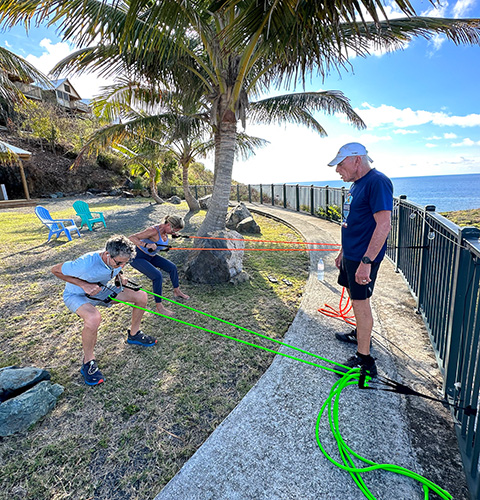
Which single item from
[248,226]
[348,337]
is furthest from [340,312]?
[248,226]

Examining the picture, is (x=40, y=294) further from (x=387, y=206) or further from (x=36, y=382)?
(x=387, y=206)

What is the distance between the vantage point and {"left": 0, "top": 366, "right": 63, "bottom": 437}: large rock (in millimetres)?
2150

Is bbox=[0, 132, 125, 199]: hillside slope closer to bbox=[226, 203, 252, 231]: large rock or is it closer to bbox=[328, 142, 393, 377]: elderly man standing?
bbox=[226, 203, 252, 231]: large rock

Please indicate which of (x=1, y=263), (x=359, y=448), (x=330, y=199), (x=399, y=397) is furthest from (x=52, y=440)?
(x=330, y=199)

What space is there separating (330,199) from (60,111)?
31.4 m

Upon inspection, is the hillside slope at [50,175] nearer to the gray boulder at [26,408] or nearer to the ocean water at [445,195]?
the ocean water at [445,195]

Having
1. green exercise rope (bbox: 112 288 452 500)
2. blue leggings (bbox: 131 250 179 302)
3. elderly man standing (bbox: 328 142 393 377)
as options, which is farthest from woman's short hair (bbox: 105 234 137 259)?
elderly man standing (bbox: 328 142 393 377)

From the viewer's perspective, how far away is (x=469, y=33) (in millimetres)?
5676

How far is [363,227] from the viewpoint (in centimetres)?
236

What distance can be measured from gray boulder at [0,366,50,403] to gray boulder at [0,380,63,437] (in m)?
0.12

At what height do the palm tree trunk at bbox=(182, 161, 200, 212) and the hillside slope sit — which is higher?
the hillside slope

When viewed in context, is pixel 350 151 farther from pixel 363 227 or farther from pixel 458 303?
pixel 458 303

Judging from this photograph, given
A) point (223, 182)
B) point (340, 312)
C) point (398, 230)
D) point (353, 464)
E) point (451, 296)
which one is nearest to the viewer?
point (353, 464)

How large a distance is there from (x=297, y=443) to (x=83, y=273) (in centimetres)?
219
